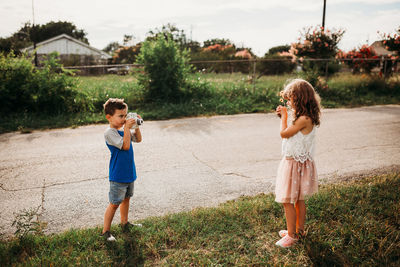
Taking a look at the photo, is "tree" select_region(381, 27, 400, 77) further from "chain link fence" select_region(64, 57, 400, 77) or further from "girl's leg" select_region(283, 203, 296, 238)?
"girl's leg" select_region(283, 203, 296, 238)

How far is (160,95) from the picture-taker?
31.8 feet

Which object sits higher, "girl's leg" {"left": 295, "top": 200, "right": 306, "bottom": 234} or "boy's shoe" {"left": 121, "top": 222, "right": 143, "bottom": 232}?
"girl's leg" {"left": 295, "top": 200, "right": 306, "bottom": 234}

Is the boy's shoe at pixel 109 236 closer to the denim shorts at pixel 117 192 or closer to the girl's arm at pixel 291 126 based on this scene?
the denim shorts at pixel 117 192

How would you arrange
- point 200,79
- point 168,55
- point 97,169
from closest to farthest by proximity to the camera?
point 97,169, point 168,55, point 200,79

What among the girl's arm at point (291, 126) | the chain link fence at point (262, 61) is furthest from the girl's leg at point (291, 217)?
the chain link fence at point (262, 61)

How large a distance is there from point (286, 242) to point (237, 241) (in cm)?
47

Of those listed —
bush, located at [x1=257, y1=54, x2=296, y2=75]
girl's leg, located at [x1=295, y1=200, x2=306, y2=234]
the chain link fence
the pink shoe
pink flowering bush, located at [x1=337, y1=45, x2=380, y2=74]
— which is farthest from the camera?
bush, located at [x1=257, y1=54, x2=296, y2=75]

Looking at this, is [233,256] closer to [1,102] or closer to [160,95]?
[160,95]

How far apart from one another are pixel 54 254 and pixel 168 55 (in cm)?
787

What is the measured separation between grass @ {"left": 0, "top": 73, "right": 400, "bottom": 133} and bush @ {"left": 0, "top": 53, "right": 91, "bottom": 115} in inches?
14.0

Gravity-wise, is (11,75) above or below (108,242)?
above

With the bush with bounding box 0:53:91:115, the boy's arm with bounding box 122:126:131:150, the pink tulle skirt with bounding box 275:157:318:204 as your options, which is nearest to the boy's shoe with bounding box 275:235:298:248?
the pink tulle skirt with bounding box 275:157:318:204

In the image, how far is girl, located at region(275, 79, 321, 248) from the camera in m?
2.55

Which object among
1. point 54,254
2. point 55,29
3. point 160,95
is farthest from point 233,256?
point 55,29
